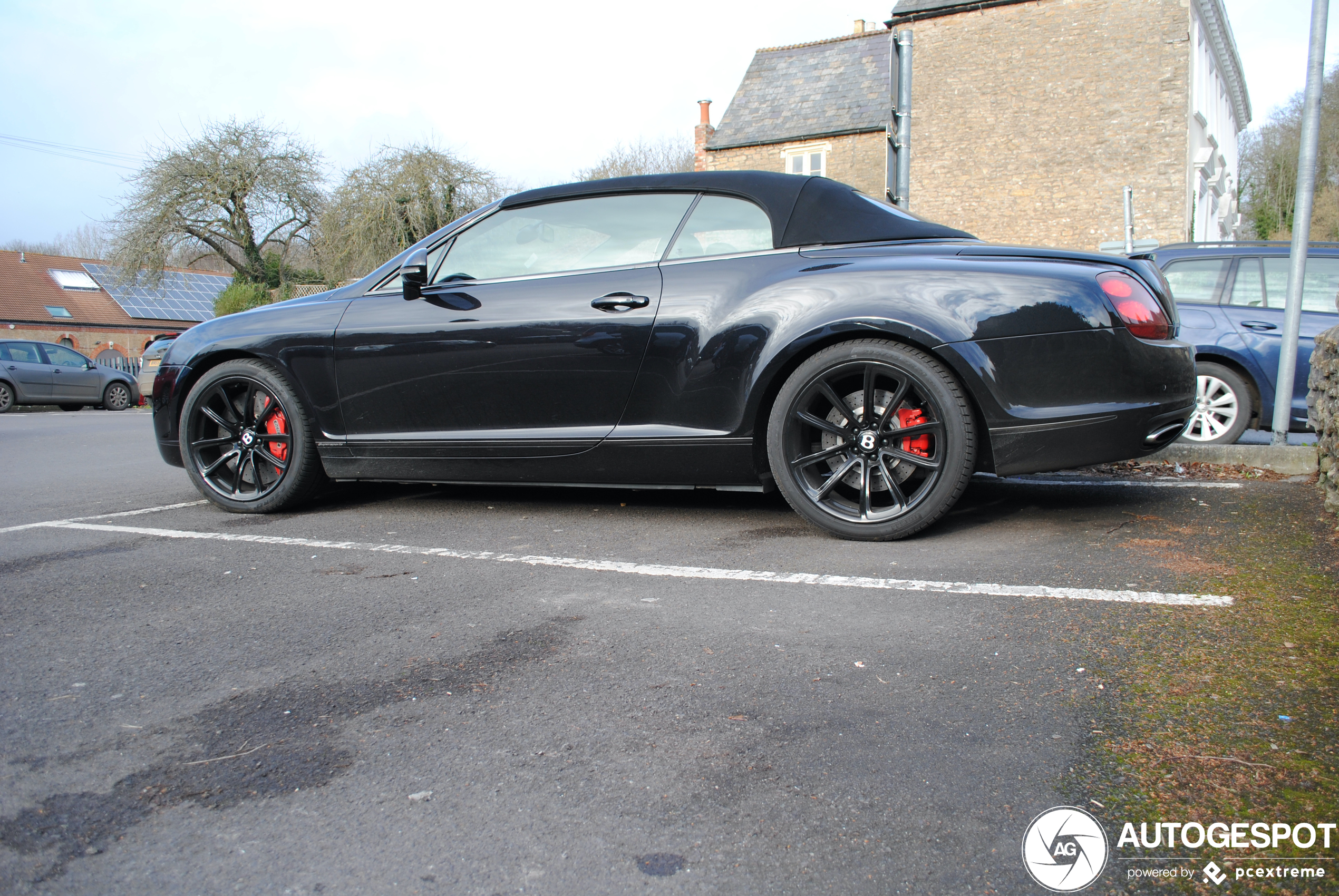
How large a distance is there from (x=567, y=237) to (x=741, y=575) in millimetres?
1926

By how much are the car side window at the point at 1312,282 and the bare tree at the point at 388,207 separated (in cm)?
2907

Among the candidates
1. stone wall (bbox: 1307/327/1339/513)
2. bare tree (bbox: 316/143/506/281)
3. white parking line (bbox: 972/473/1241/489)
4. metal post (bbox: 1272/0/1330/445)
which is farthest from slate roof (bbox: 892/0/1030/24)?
stone wall (bbox: 1307/327/1339/513)

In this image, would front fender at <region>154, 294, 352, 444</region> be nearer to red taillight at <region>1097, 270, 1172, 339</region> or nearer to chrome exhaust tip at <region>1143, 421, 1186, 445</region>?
red taillight at <region>1097, 270, 1172, 339</region>

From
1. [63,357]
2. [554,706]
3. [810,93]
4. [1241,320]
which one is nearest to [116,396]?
[63,357]

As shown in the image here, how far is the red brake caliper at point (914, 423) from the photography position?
373cm

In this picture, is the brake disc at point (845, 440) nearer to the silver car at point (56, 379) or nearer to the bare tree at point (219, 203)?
the silver car at point (56, 379)

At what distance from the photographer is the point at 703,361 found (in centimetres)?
387

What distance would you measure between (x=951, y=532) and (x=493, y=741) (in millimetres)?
A: 2487

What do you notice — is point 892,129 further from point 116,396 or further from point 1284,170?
point 1284,170

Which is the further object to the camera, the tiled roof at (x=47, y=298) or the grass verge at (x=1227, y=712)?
the tiled roof at (x=47, y=298)

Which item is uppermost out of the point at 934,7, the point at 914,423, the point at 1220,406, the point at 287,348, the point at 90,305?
the point at 934,7

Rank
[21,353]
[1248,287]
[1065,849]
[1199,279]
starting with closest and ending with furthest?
1. [1065,849]
2. [1248,287]
3. [1199,279]
4. [21,353]

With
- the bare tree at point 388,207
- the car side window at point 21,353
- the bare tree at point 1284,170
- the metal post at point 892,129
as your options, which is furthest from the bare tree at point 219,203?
the bare tree at point 1284,170

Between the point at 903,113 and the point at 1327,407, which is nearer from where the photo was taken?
the point at 1327,407
